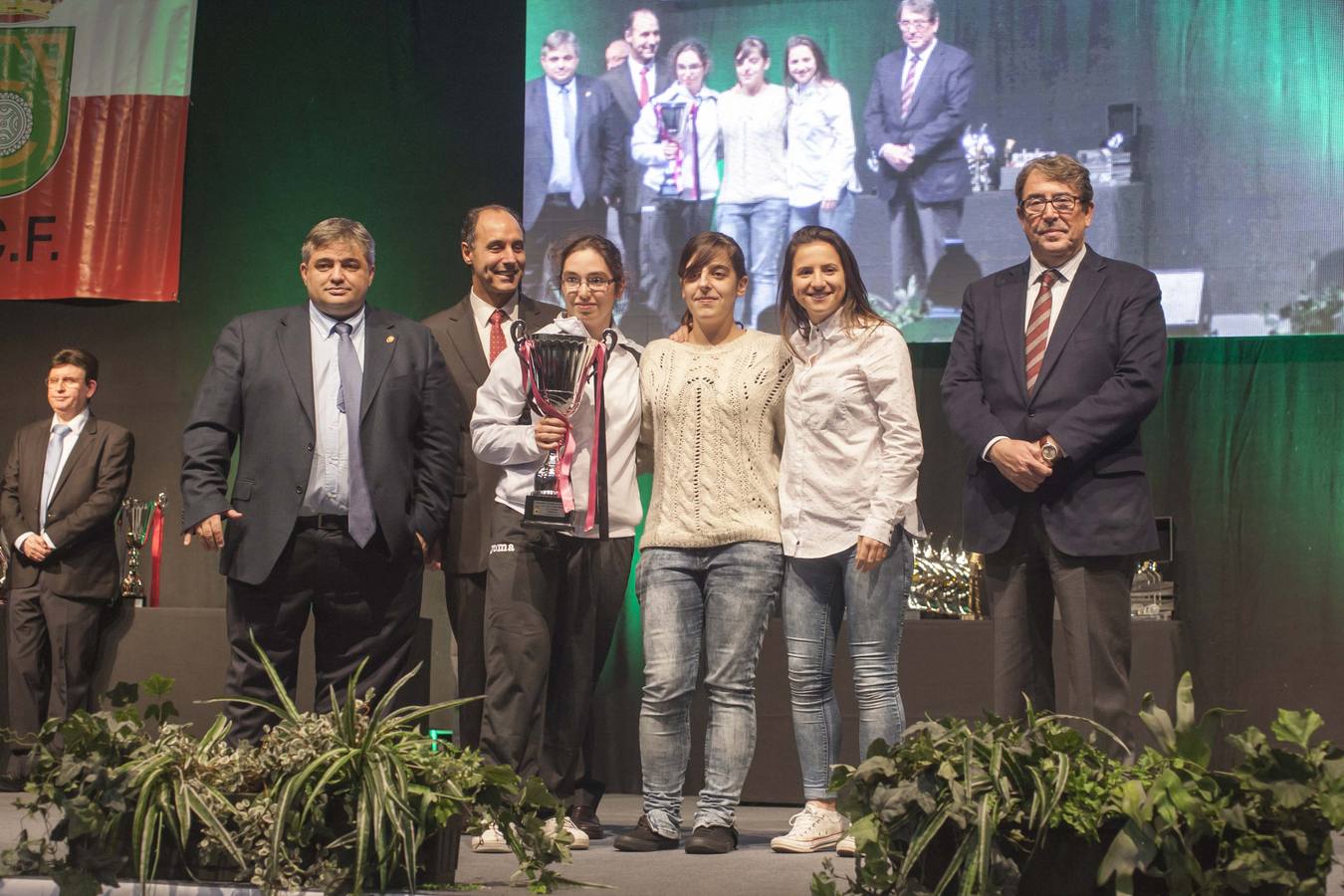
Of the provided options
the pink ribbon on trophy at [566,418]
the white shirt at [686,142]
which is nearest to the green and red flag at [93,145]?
the white shirt at [686,142]

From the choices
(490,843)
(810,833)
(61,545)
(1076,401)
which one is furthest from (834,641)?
(61,545)

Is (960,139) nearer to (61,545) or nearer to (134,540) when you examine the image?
(134,540)

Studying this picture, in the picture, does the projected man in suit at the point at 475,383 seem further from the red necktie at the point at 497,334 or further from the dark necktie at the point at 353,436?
the dark necktie at the point at 353,436

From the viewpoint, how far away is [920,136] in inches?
194

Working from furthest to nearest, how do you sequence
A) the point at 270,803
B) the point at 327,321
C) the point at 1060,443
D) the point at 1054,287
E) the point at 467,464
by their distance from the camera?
the point at 467,464, the point at 327,321, the point at 1054,287, the point at 1060,443, the point at 270,803

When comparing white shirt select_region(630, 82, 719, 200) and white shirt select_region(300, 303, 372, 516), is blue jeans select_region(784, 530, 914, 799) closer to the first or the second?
white shirt select_region(300, 303, 372, 516)

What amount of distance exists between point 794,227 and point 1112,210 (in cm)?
104

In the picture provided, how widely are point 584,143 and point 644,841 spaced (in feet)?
9.17

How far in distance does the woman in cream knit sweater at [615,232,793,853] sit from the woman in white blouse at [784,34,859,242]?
5.76 ft

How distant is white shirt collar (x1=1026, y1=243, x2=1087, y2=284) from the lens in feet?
10.6

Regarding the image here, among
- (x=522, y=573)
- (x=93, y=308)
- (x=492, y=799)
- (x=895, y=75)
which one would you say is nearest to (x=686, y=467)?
(x=522, y=573)

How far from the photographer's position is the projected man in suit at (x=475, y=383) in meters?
3.63

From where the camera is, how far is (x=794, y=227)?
4973mm

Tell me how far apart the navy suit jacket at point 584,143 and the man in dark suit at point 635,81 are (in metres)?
0.02
